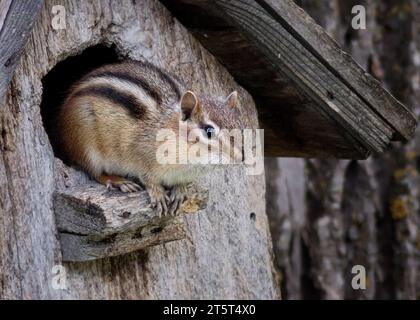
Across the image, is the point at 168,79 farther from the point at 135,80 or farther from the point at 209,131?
the point at 209,131

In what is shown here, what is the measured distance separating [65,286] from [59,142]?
0.74 meters

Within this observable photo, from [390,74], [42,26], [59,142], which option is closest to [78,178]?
[59,142]

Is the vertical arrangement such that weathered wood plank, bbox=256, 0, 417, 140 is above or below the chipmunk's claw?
above

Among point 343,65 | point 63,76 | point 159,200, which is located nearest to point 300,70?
point 343,65

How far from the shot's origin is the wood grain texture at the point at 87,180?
4.37 meters

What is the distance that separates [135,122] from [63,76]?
87 centimetres

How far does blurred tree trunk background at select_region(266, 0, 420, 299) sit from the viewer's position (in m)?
6.71

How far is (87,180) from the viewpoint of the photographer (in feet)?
15.3

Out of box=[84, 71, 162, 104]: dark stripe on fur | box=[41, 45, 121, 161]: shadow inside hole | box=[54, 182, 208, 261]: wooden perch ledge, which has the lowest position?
box=[54, 182, 208, 261]: wooden perch ledge

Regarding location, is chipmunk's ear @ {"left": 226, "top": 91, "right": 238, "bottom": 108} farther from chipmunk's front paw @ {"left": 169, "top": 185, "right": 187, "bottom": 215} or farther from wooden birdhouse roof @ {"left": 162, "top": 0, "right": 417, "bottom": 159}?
chipmunk's front paw @ {"left": 169, "top": 185, "right": 187, "bottom": 215}

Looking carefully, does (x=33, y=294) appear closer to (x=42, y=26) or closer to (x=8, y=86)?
(x=8, y=86)

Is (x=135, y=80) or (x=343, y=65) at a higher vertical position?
(x=343, y=65)

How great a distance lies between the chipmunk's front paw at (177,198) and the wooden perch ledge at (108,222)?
3 cm

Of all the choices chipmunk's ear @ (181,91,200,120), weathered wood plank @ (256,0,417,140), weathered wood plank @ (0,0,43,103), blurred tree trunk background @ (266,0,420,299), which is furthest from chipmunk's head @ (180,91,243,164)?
blurred tree trunk background @ (266,0,420,299)
